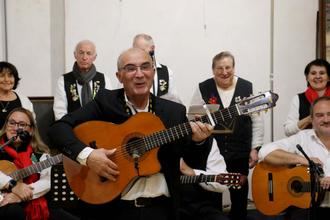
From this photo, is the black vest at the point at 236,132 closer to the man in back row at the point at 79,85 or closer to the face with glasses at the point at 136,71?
the man in back row at the point at 79,85

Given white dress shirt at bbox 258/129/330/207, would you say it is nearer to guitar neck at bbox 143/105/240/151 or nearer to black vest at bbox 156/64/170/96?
black vest at bbox 156/64/170/96

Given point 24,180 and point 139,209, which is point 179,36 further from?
point 139,209

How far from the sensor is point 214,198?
3488 mm

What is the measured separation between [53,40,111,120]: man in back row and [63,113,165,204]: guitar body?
1.73 metres

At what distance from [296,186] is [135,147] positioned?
4.88 ft

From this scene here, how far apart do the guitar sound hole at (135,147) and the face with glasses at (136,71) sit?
0.78 ft

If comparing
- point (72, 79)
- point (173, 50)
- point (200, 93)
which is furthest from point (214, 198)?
point (173, 50)

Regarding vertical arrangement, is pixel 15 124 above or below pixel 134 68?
below

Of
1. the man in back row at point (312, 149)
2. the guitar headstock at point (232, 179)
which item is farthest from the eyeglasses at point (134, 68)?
the man in back row at point (312, 149)

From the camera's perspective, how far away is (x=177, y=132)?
2.33 m

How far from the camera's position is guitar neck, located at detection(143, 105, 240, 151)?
91.5 inches

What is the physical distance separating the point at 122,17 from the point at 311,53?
1.95 meters

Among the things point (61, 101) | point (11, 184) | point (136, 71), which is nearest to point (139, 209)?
point (136, 71)

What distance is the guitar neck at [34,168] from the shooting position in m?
3.50
